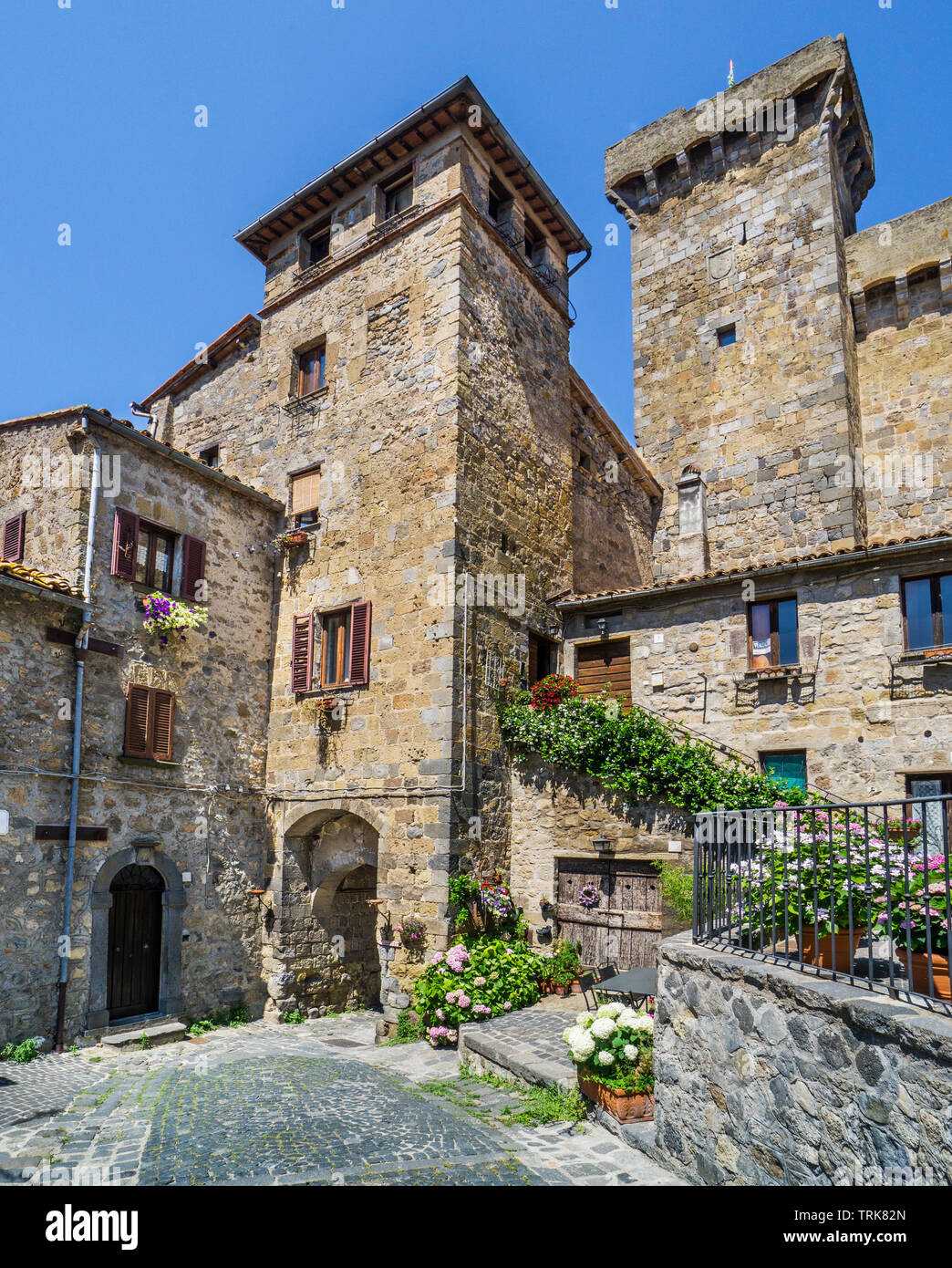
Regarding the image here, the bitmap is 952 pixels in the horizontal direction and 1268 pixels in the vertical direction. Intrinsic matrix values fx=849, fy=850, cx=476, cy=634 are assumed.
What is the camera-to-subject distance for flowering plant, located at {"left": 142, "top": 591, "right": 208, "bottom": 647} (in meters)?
12.9

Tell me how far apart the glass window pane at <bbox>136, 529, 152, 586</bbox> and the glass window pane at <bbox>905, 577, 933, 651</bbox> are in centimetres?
1124

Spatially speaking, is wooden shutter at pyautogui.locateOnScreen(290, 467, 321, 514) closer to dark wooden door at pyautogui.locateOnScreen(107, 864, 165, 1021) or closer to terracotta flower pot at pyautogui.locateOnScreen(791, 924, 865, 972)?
dark wooden door at pyautogui.locateOnScreen(107, 864, 165, 1021)

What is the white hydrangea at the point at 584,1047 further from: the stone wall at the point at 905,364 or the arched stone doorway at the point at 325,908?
the stone wall at the point at 905,364

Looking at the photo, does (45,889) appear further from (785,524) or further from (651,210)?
(651,210)

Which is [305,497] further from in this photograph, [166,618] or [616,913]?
[616,913]

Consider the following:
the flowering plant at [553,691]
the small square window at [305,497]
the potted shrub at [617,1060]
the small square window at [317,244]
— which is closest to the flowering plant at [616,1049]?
the potted shrub at [617,1060]

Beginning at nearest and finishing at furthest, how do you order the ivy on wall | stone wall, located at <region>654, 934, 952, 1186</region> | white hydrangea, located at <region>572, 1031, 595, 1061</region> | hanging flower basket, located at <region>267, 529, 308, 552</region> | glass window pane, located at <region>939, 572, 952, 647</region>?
stone wall, located at <region>654, 934, 952, 1186</region> < white hydrangea, located at <region>572, 1031, 595, 1061</region> < glass window pane, located at <region>939, 572, 952, 647</region> < the ivy on wall < hanging flower basket, located at <region>267, 529, 308, 552</region>

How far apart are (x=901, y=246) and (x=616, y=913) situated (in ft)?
47.5

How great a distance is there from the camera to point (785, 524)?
1705 cm

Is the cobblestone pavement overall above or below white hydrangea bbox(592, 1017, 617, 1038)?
below

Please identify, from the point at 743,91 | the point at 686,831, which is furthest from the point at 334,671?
the point at 743,91

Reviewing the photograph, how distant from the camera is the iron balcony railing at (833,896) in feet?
14.9

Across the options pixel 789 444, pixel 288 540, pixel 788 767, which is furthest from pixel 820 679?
pixel 288 540

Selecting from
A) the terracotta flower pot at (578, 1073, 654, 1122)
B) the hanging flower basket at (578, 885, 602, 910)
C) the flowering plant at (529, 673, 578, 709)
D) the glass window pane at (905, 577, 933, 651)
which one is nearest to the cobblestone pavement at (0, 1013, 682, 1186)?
the terracotta flower pot at (578, 1073, 654, 1122)
